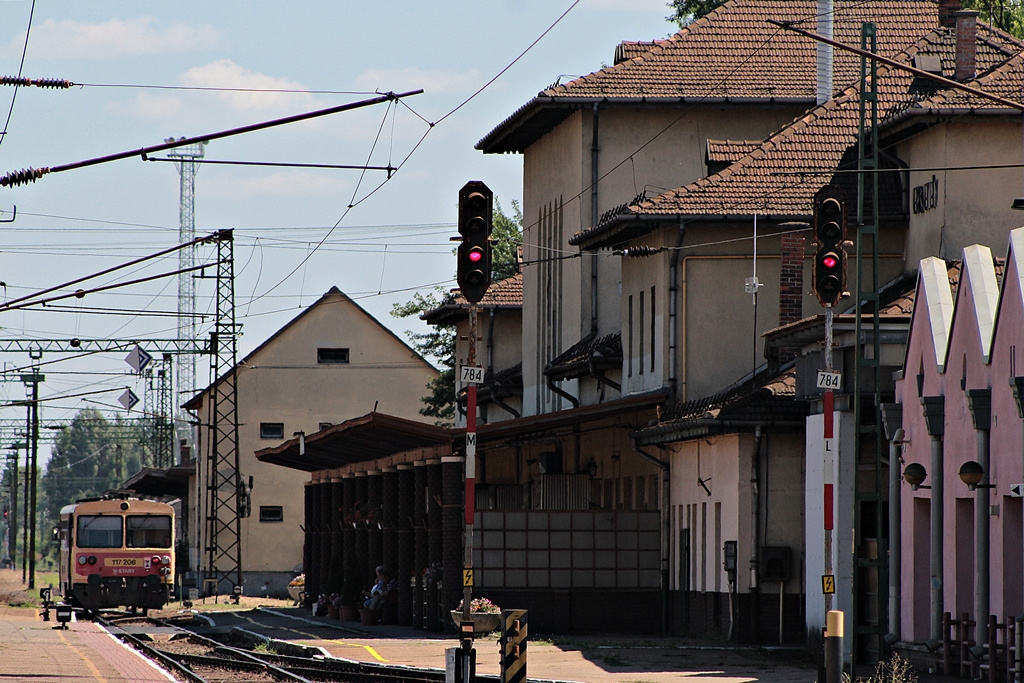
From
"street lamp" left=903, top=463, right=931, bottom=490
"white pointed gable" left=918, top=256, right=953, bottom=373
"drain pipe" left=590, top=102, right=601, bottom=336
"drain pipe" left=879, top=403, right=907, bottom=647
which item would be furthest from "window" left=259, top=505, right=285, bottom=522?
"street lamp" left=903, top=463, right=931, bottom=490

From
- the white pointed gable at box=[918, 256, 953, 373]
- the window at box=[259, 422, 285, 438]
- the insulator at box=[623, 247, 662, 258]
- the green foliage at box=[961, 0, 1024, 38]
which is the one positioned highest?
the green foliage at box=[961, 0, 1024, 38]

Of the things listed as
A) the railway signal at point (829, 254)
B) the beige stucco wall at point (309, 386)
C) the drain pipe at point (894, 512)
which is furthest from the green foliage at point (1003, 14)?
the beige stucco wall at point (309, 386)

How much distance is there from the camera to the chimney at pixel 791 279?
29078 mm

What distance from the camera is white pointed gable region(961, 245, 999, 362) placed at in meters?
20.5

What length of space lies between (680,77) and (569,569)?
10.9 m

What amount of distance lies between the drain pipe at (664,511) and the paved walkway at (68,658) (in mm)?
8808

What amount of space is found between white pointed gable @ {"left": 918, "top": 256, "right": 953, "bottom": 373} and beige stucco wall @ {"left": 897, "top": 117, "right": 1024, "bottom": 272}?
4.87 m

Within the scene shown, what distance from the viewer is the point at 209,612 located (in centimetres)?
4441

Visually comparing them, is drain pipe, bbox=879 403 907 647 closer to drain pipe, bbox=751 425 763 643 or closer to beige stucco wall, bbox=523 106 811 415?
drain pipe, bbox=751 425 763 643

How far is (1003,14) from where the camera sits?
46.8m

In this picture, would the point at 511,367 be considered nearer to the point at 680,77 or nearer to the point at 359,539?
the point at 359,539

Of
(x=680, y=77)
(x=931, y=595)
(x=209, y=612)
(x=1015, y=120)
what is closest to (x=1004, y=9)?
(x=680, y=77)

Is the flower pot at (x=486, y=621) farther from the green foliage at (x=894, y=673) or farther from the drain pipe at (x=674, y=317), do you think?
the green foliage at (x=894, y=673)

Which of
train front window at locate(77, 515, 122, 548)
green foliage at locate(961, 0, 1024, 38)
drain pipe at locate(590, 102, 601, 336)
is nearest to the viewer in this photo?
drain pipe at locate(590, 102, 601, 336)
